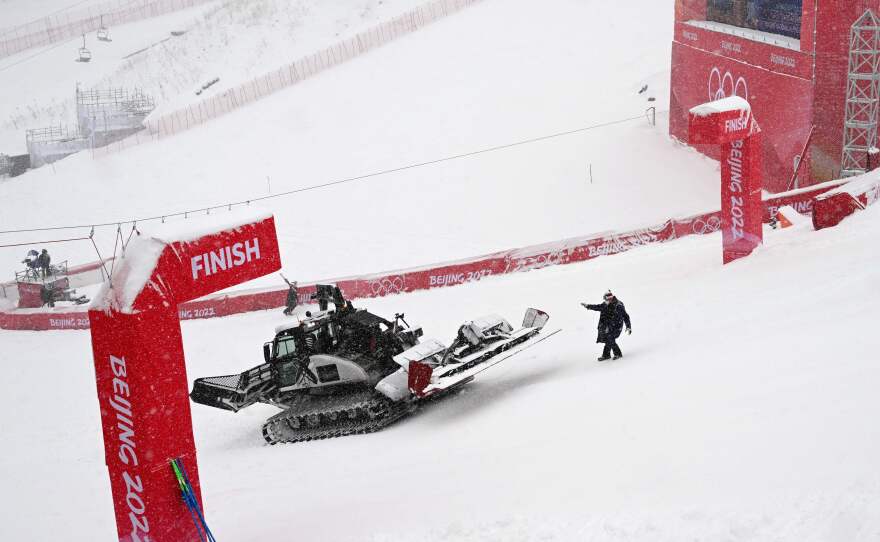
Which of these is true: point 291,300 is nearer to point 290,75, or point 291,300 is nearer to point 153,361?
point 153,361

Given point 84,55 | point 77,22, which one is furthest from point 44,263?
point 77,22

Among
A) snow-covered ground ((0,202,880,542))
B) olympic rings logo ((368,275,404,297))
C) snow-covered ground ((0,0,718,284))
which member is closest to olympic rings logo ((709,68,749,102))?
snow-covered ground ((0,0,718,284))

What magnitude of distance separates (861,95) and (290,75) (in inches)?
1175

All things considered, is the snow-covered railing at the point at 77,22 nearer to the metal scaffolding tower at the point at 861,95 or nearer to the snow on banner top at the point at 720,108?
the metal scaffolding tower at the point at 861,95

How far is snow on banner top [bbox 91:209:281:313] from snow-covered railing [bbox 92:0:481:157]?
36539 millimetres

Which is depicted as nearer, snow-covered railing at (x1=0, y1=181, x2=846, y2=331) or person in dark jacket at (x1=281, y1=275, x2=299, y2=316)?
snow-covered railing at (x1=0, y1=181, x2=846, y2=331)

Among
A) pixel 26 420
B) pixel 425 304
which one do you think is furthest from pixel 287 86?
pixel 26 420

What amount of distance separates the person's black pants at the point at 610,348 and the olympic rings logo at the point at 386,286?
1016 centimetres

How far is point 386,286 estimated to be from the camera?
22.1 meters

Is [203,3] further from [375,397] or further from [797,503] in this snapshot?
[797,503]

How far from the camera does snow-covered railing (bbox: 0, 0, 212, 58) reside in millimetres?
60062

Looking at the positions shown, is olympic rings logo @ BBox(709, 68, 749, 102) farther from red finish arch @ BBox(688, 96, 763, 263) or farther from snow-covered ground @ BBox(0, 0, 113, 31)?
snow-covered ground @ BBox(0, 0, 113, 31)

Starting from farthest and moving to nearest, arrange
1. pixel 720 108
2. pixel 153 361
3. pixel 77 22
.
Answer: pixel 77 22 < pixel 720 108 < pixel 153 361

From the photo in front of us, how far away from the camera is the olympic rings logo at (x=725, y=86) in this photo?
25.7 metres
